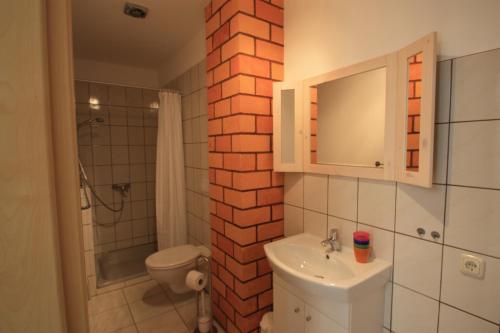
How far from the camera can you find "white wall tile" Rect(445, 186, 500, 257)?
31.7 inches

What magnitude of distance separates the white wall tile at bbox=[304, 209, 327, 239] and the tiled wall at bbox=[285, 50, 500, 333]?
0.88ft

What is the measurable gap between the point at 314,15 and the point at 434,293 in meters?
1.46

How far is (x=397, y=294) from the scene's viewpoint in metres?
1.09

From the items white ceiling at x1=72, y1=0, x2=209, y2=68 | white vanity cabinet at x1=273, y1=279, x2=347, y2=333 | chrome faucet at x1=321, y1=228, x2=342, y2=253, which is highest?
white ceiling at x1=72, y1=0, x2=209, y2=68

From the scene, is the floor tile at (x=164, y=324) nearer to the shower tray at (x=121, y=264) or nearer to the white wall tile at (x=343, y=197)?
the shower tray at (x=121, y=264)

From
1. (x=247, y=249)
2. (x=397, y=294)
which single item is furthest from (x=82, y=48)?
(x=397, y=294)

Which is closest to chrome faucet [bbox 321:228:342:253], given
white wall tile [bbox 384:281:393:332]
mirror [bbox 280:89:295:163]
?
white wall tile [bbox 384:281:393:332]

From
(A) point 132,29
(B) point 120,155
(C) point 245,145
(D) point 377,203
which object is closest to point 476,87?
(D) point 377,203

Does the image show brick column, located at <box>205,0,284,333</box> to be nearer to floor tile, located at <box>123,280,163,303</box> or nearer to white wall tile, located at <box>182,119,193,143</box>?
white wall tile, located at <box>182,119,193,143</box>

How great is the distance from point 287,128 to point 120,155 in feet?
7.77

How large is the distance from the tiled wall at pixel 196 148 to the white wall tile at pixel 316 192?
1061mm

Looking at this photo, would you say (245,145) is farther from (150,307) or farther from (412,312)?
(150,307)

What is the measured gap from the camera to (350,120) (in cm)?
130

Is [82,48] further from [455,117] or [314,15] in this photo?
[455,117]
